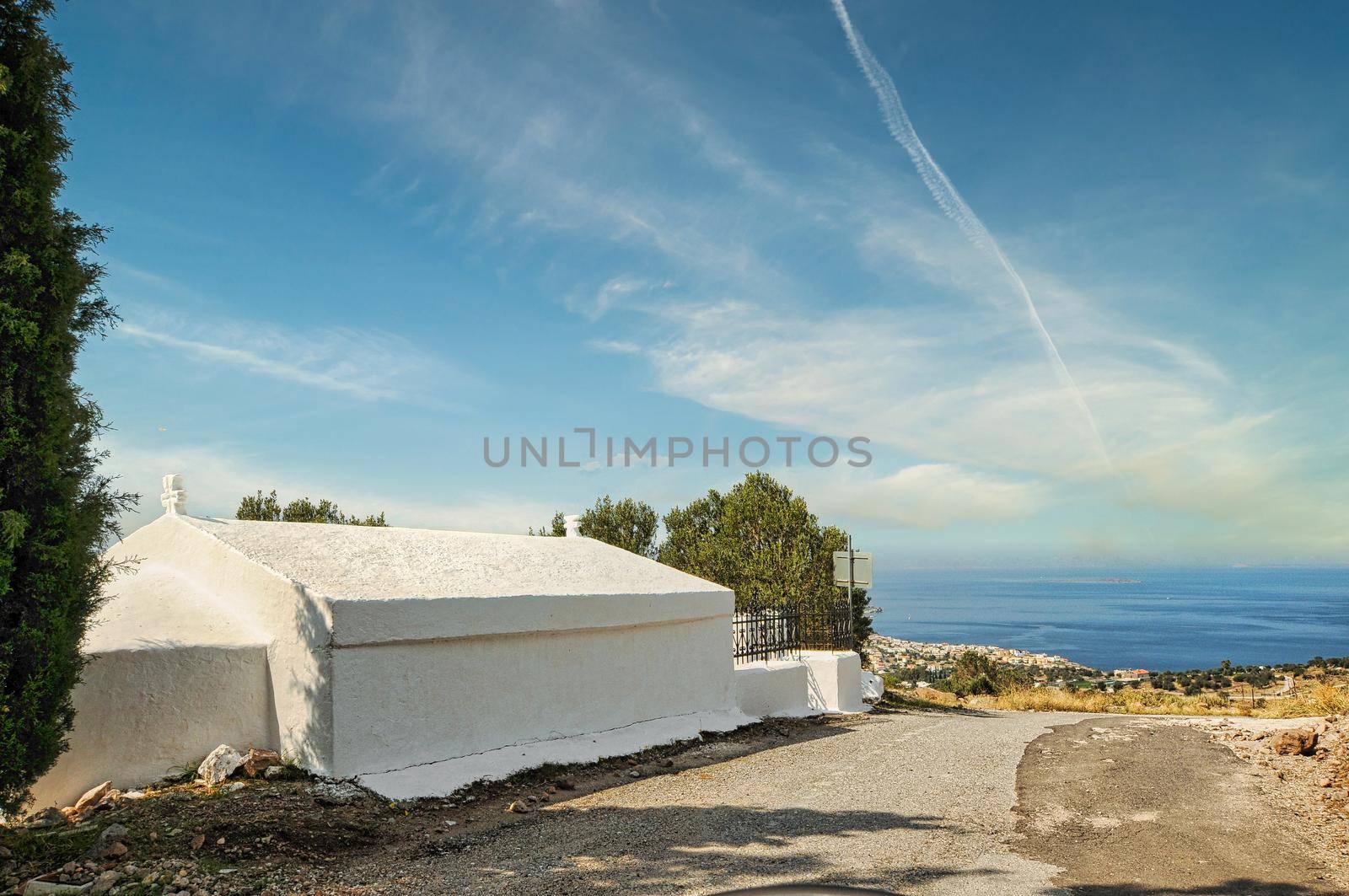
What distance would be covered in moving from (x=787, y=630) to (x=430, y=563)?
756 cm

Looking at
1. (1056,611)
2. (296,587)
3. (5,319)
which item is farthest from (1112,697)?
(1056,611)

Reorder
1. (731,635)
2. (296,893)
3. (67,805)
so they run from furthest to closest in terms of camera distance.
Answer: (731,635), (67,805), (296,893)

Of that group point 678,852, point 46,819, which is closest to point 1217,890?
point 678,852

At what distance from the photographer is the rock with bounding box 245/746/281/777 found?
7730 mm

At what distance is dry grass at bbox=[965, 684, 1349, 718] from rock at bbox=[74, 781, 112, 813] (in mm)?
16461

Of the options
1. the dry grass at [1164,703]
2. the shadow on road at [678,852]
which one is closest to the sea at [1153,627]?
the dry grass at [1164,703]

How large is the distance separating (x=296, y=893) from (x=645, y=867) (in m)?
2.44

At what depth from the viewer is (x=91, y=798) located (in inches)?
281

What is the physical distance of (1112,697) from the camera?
64.5ft

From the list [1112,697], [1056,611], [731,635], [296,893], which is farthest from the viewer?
[1056,611]

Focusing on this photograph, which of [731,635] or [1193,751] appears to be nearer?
[1193,751]

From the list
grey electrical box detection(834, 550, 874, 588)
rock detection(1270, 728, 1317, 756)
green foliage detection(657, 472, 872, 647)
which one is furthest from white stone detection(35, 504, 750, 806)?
green foliage detection(657, 472, 872, 647)

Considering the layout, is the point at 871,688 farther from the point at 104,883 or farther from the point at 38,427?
the point at 38,427

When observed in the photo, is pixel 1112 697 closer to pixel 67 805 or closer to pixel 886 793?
pixel 886 793
